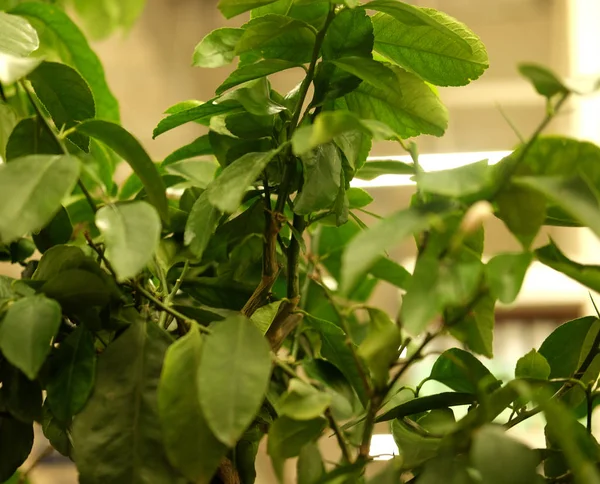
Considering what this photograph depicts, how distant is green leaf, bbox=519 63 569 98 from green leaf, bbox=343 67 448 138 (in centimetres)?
13

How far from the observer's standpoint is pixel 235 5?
17.2 inches

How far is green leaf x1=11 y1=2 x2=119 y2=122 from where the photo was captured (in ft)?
2.20

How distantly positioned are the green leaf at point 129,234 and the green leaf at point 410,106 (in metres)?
0.21

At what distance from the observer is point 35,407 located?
1.41ft

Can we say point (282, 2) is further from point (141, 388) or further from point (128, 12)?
point (128, 12)

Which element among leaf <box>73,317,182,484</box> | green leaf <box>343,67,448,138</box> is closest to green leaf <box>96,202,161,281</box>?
leaf <box>73,317,182,484</box>

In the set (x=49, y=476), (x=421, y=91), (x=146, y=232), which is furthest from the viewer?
(x=49, y=476)

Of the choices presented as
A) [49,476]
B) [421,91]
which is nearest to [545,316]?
[49,476]

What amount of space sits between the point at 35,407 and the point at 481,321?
0.28 meters

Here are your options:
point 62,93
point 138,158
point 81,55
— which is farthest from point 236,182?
point 81,55

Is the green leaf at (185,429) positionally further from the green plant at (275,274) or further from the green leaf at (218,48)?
the green leaf at (218,48)

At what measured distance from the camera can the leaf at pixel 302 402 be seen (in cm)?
36

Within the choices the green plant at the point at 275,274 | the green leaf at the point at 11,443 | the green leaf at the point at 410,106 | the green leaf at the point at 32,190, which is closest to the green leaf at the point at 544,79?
the green plant at the point at 275,274

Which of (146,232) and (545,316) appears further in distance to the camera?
(545,316)
